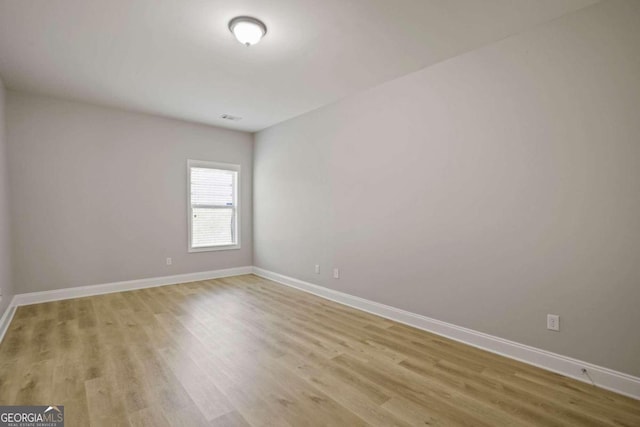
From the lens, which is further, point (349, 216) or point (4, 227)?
point (349, 216)

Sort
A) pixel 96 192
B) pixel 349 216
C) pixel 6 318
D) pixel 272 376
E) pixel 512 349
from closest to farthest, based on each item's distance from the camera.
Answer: pixel 272 376, pixel 512 349, pixel 6 318, pixel 349 216, pixel 96 192

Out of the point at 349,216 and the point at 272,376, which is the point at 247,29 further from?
the point at 272,376

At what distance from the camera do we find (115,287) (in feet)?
14.7

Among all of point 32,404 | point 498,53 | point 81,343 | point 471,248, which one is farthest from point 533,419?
point 81,343

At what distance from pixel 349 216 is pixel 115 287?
3.50m

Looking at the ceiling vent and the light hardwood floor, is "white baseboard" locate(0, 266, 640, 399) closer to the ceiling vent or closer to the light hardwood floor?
the light hardwood floor

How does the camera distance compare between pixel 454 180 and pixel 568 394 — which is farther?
pixel 454 180

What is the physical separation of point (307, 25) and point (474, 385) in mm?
2900

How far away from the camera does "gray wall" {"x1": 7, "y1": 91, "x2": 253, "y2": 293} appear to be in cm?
388

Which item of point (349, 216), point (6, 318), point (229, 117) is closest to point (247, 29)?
point (349, 216)

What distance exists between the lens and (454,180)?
294 centimetres

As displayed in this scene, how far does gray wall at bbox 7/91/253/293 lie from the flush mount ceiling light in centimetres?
302

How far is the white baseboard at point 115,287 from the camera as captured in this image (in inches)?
154

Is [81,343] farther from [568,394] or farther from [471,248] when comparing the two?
[568,394]
